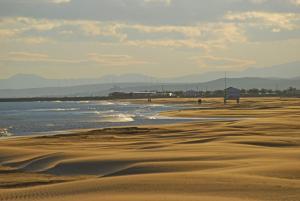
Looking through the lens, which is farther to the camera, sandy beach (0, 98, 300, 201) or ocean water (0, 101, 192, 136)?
ocean water (0, 101, 192, 136)

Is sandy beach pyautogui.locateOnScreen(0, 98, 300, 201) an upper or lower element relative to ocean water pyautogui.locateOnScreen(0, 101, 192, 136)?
upper

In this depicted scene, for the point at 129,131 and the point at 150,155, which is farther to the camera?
the point at 129,131

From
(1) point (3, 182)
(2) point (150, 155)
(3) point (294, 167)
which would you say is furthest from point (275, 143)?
(1) point (3, 182)

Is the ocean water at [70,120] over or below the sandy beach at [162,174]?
below

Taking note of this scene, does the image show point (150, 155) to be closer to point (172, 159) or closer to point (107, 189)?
point (172, 159)

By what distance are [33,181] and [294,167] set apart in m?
7.17

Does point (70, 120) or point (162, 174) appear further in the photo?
point (70, 120)

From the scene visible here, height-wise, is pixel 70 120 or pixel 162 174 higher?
pixel 162 174

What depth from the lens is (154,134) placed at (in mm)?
34938

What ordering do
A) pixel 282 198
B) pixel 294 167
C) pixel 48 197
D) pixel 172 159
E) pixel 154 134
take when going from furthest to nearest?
1. pixel 154 134
2. pixel 172 159
3. pixel 294 167
4. pixel 48 197
5. pixel 282 198

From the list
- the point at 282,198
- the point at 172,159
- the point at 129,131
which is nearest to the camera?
the point at 282,198

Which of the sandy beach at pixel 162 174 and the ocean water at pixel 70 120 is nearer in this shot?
the sandy beach at pixel 162 174

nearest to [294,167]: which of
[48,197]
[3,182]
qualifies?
[48,197]

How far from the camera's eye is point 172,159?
19.1 metres
